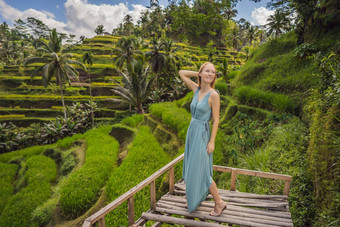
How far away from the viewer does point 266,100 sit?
611 cm

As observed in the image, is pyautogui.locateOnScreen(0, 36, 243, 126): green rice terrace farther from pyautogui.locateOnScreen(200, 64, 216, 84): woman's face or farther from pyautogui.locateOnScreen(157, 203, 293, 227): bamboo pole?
pyautogui.locateOnScreen(157, 203, 293, 227): bamboo pole

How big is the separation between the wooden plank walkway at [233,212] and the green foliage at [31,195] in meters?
7.23

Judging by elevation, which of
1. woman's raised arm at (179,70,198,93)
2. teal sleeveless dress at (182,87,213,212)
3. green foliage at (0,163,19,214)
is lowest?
green foliage at (0,163,19,214)

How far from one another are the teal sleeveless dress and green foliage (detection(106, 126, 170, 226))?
2657mm

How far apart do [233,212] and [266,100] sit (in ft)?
15.9

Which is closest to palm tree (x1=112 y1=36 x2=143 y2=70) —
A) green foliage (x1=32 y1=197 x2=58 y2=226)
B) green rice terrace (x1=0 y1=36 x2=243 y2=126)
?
green rice terrace (x1=0 y1=36 x2=243 y2=126)

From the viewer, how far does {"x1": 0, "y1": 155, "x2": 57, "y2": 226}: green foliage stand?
7.05m

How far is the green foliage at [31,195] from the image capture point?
705 cm

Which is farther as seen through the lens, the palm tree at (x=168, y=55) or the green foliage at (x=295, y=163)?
the palm tree at (x=168, y=55)

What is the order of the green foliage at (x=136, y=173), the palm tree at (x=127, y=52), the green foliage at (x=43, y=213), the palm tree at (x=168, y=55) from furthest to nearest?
1. the palm tree at (x=168, y=55)
2. the palm tree at (x=127, y=52)
3. the green foliage at (x=43, y=213)
4. the green foliage at (x=136, y=173)

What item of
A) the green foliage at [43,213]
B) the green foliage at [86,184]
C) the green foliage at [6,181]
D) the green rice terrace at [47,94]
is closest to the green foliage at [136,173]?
the green foliage at [86,184]

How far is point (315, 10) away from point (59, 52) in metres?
17.2

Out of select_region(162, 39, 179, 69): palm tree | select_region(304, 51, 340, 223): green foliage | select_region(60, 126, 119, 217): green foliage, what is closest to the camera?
select_region(304, 51, 340, 223): green foliage

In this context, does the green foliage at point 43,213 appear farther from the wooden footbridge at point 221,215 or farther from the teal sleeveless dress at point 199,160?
the teal sleeveless dress at point 199,160
